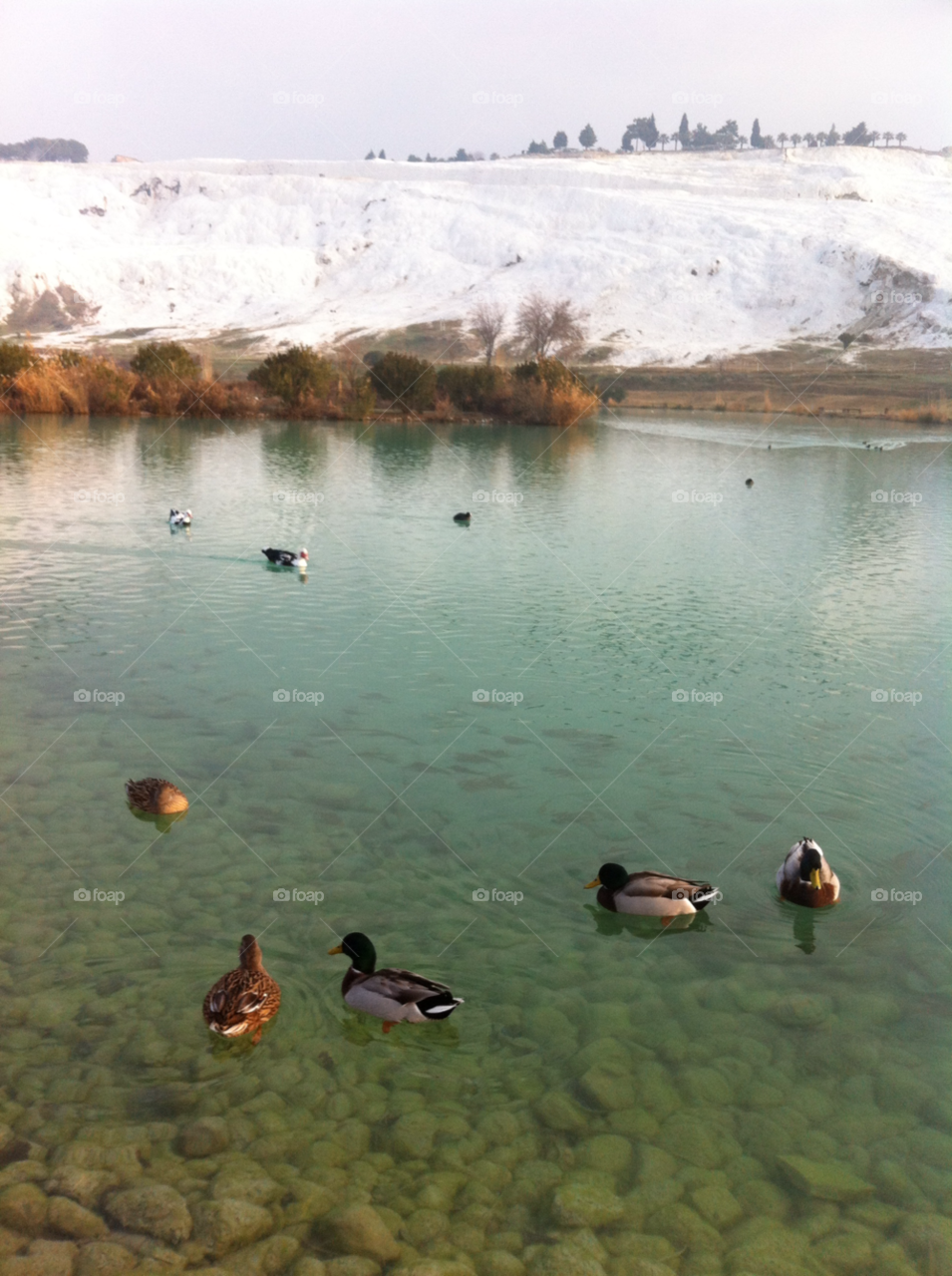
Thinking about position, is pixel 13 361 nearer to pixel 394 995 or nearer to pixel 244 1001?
pixel 244 1001

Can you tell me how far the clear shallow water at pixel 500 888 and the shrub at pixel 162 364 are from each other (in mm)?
32962

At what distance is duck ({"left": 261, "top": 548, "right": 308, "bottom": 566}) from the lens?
62.3 feet

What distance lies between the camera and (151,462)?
32406 mm

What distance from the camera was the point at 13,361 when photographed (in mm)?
46906

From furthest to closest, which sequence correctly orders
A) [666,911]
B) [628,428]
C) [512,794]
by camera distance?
[628,428]
[512,794]
[666,911]

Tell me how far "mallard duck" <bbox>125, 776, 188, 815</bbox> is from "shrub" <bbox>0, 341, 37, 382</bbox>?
1690 inches

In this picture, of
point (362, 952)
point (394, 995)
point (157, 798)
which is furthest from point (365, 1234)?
point (157, 798)

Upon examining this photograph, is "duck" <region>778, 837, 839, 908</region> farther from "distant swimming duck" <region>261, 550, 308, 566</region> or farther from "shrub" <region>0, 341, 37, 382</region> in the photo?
"shrub" <region>0, 341, 37, 382</region>

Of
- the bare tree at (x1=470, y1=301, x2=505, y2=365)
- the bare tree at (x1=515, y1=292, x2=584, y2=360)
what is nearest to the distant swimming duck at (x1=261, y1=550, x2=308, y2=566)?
the bare tree at (x1=515, y1=292, x2=584, y2=360)

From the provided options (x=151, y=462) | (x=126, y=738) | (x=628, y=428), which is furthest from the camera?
(x=628, y=428)

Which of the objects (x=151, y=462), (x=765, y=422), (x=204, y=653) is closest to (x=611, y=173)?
(x=765, y=422)

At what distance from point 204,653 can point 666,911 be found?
8201 millimetres

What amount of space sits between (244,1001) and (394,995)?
3.07 ft

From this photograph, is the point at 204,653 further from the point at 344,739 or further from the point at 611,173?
the point at 611,173
